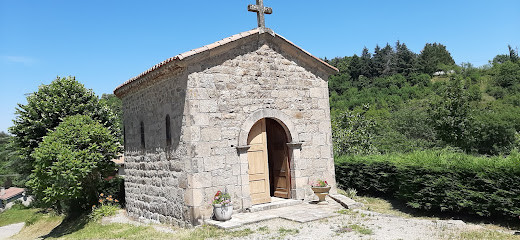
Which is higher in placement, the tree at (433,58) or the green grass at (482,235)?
the tree at (433,58)

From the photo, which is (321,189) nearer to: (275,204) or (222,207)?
(275,204)

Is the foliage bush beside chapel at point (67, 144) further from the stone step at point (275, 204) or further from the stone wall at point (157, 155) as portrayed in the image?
the stone step at point (275, 204)

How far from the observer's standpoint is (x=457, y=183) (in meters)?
7.73

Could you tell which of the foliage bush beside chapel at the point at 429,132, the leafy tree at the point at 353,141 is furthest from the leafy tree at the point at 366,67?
the leafy tree at the point at 353,141

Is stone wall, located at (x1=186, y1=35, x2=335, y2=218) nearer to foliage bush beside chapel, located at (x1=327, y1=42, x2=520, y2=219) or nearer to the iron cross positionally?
the iron cross

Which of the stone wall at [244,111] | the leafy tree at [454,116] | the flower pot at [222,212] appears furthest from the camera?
the leafy tree at [454,116]

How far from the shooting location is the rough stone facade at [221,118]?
8.53m

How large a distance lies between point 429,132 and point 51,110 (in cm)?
2684

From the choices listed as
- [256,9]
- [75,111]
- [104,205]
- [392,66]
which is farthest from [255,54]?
[392,66]

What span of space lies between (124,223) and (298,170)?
562 cm

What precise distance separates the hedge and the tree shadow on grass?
1020 cm

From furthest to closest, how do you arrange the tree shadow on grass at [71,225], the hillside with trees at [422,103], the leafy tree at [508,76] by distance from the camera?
the leafy tree at [508,76], the hillside with trees at [422,103], the tree shadow on grass at [71,225]

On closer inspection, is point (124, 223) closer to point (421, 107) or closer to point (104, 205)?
point (104, 205)

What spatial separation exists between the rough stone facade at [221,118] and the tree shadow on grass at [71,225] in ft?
9.34
